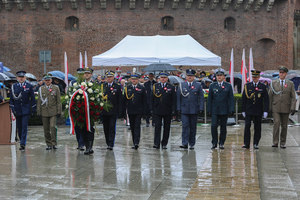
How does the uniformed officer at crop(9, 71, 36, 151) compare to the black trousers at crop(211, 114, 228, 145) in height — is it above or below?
above

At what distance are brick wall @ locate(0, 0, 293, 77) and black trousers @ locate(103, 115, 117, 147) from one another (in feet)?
73.0

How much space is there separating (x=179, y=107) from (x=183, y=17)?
23.0 meters

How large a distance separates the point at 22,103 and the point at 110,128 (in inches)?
79.6

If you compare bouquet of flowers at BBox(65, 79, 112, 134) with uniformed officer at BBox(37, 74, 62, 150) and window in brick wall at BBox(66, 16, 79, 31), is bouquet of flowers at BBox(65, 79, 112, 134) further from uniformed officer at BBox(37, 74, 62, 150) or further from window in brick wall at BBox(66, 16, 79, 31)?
window in brick wall at BBox(66, 16, 79, 31)

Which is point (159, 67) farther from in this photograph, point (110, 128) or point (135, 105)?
point (110, 128)

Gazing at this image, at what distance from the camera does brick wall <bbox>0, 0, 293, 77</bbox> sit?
34.5 meters

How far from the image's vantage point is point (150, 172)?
9453 millimetres

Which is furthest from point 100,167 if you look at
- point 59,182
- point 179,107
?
point 179,107

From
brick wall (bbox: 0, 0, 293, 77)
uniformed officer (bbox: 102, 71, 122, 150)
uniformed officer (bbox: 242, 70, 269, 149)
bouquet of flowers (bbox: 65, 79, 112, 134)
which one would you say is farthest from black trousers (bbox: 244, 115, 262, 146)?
brick wall (bbox: 0, 0, 293, 77)

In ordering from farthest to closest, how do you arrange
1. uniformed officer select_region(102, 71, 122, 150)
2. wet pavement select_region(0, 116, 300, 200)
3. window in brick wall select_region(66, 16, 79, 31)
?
window in brick wall select_region(66, 16, 79, 31) → uniformed officer select_region(102, 71, 122, 150) → wet pavement select_region(0, 116, 300, 200)

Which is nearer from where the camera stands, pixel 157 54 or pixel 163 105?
pixel 163 105

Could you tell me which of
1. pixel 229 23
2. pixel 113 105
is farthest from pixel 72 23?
pixel 113 105

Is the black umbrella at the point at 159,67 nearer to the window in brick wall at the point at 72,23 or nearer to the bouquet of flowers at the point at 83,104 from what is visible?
the bouquet of flowers at the point at 83,104

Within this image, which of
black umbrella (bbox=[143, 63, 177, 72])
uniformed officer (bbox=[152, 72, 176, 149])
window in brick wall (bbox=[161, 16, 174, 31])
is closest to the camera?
uniformed officer (bbox=[152, 72, 176, 149])
